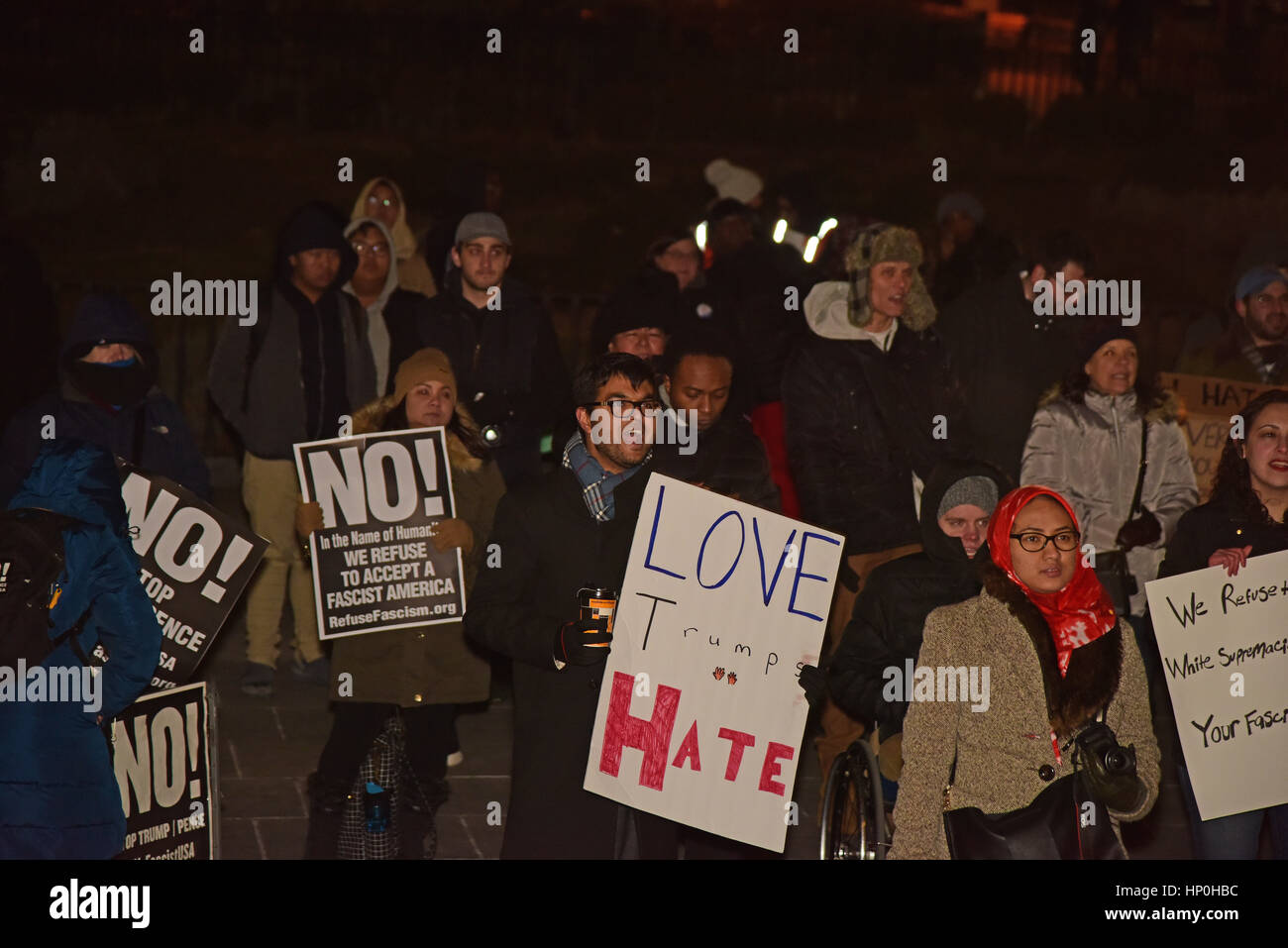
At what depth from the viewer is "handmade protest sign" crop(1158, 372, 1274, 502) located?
9.20 meters

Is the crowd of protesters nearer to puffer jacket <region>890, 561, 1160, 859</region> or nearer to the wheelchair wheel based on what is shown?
puffer jacket <region>890, 561, 1160, 859</region>

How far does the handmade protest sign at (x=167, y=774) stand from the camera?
5680mm

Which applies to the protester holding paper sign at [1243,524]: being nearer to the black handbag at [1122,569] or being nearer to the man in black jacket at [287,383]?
the black handbag at [1122,569]

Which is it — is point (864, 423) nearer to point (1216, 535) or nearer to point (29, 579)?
point (1216, 535)

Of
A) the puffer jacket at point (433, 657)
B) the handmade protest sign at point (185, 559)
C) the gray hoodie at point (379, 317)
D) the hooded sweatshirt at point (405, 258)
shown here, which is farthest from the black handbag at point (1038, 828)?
the hooded sweatshirt at point (405, 258)

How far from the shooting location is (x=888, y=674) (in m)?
6.05

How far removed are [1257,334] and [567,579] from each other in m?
4.69

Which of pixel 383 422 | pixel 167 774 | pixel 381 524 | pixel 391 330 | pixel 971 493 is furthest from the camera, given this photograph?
pixel 391 330

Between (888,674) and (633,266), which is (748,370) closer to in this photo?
(888,674)

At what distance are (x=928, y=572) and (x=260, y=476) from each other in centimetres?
429

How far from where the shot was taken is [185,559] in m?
6.73

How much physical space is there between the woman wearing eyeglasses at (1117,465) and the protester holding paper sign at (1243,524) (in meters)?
1.27

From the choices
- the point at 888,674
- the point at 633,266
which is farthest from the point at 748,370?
the point at 633,266

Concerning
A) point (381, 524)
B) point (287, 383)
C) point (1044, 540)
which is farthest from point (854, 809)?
point (287, 383)
